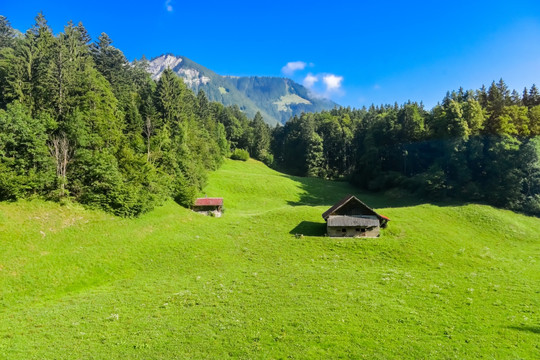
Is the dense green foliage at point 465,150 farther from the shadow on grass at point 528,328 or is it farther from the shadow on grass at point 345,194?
the shadow on grass at point 528,328

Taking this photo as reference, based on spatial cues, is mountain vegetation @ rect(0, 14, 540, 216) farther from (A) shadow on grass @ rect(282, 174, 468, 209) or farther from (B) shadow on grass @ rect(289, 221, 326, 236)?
(B) shadow on grass @ rect(289, 221, 326, 236)

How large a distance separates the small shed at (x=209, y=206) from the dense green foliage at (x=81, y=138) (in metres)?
2.19

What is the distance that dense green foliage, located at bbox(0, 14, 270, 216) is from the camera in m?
35.6

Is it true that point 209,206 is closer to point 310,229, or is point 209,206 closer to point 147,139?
point 147,139

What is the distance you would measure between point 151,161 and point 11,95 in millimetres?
21533

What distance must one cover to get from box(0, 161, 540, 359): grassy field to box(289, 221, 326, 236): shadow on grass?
333mm

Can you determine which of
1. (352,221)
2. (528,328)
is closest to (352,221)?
(352,221)

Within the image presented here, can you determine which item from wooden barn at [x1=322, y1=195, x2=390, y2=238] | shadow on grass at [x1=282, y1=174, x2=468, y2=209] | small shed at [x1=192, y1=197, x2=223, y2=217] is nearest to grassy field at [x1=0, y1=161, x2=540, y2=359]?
wooden barn at [x1=322, y1=195, x2=390, y2=238]

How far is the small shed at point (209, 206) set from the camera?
55247 mm

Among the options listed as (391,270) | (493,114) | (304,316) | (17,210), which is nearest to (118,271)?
(17,210)

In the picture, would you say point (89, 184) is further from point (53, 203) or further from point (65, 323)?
point (65, 323)

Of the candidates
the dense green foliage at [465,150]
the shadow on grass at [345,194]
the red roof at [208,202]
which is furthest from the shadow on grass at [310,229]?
the dense green foliage at [465,150]

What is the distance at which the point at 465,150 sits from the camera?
6588cm

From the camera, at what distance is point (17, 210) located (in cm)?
3228
